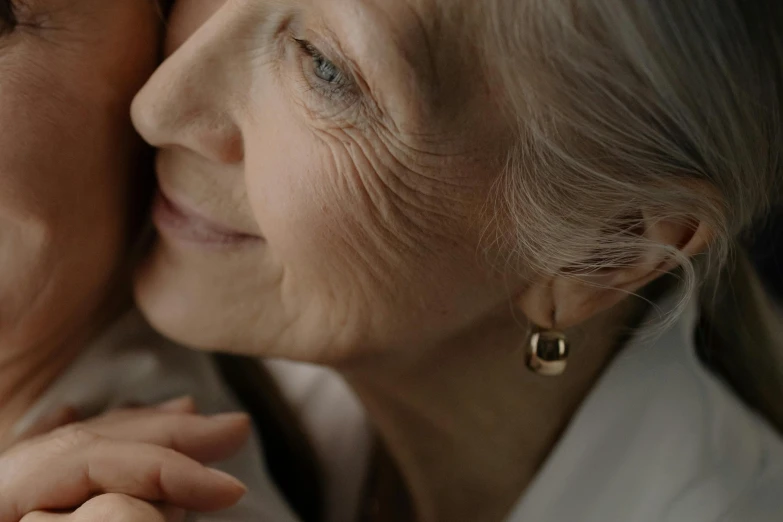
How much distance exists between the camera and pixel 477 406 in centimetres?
110

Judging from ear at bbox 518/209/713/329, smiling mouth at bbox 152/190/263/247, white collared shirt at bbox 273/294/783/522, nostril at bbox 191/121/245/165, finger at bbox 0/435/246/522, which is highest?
nostril at bbox 191/121/245/165

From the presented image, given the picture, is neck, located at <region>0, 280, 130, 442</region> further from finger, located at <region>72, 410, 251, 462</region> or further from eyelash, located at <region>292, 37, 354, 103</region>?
eyelash, located at <region>292, 37, 354, 103</region>

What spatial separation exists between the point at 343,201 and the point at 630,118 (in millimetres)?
292

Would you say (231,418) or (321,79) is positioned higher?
(321,79)

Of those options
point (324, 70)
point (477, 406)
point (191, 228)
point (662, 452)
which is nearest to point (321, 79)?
point (324, 70)

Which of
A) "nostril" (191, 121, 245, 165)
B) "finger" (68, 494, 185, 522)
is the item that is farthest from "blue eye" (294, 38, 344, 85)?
"finger" (68, 494, 185, 522)

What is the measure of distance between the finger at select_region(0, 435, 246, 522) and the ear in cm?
40

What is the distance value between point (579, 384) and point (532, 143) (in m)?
0.45

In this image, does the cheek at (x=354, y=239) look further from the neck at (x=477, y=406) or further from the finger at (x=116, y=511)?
the finger at (x=116, y=511)

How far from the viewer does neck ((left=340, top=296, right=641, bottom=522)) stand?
103 cm

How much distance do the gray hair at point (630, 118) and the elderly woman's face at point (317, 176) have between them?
5cm

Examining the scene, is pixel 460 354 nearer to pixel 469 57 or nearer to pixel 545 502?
pixel 545 502

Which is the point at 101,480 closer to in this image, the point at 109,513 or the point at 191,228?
the point at 109,513

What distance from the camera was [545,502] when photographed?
1.11 m
